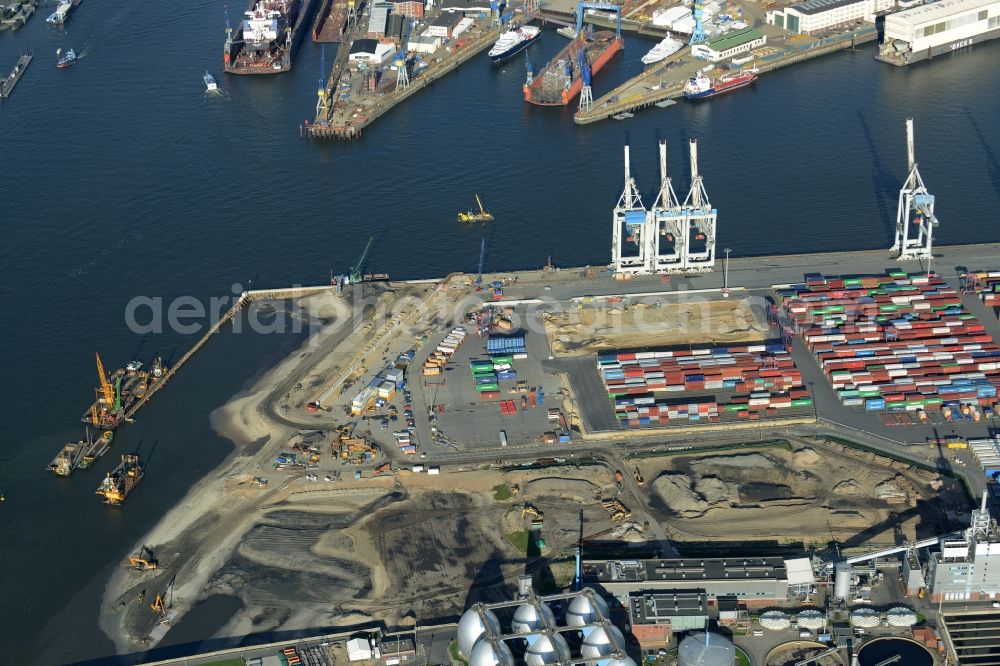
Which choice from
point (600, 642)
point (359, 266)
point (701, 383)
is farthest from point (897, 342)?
point (359, 266)

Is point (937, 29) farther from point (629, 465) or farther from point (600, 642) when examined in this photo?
point (600, 642)

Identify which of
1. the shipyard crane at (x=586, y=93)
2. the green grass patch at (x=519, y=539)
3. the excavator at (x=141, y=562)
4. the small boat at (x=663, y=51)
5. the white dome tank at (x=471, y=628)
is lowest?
the white dome tank at (x=471, y=628)

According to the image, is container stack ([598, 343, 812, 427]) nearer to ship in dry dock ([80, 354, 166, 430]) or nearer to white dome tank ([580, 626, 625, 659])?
white dome tank ([580, 626, 625, 659])

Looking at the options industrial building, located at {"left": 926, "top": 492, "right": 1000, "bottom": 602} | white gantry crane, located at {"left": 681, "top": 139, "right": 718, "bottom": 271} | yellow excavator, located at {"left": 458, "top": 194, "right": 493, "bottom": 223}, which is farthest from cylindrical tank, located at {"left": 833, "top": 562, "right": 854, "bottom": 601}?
yellow excavator, located at {"left": 458, "top": 194, "right": 493, "bottom": 223}

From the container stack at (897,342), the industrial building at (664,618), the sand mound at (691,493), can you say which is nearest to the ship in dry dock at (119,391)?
the sand mound at (691,493)

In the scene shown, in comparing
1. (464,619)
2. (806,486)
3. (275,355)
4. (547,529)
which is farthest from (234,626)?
(806,486)

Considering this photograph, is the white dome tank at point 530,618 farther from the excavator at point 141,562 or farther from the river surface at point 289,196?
the river surface at point 289,196
